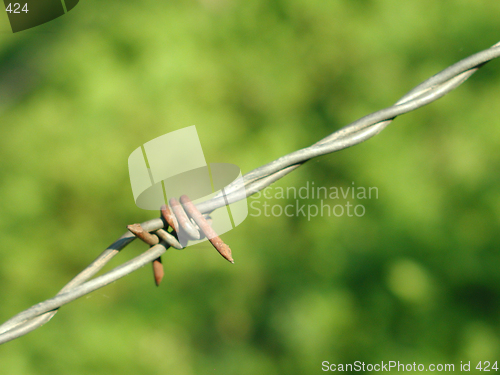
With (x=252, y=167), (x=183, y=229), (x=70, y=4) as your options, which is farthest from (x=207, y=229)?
(x=70, y=4)

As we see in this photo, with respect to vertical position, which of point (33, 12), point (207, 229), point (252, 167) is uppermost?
point (33, 12)

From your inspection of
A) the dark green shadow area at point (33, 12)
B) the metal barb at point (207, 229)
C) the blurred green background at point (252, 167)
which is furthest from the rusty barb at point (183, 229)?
the dark green shadow area at point (33, 12)

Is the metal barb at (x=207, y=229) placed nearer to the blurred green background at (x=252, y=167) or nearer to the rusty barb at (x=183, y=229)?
the rusty barb at (x=183, y=229)

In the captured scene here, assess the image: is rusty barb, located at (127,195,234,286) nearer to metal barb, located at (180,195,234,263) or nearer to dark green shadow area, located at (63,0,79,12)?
metal barb, located at (180,195,234,263)

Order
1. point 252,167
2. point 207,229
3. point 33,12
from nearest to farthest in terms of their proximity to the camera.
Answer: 1. point 207,229
2. point 252,167
3. point 33,12

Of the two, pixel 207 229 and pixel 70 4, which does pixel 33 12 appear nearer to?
pixel 70 4

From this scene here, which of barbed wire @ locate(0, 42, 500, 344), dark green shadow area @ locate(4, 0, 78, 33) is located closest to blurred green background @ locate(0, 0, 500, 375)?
dark green shadow area @ locate(4, 0, 78, 33)

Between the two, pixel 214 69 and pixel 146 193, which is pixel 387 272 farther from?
pixel 214 69
